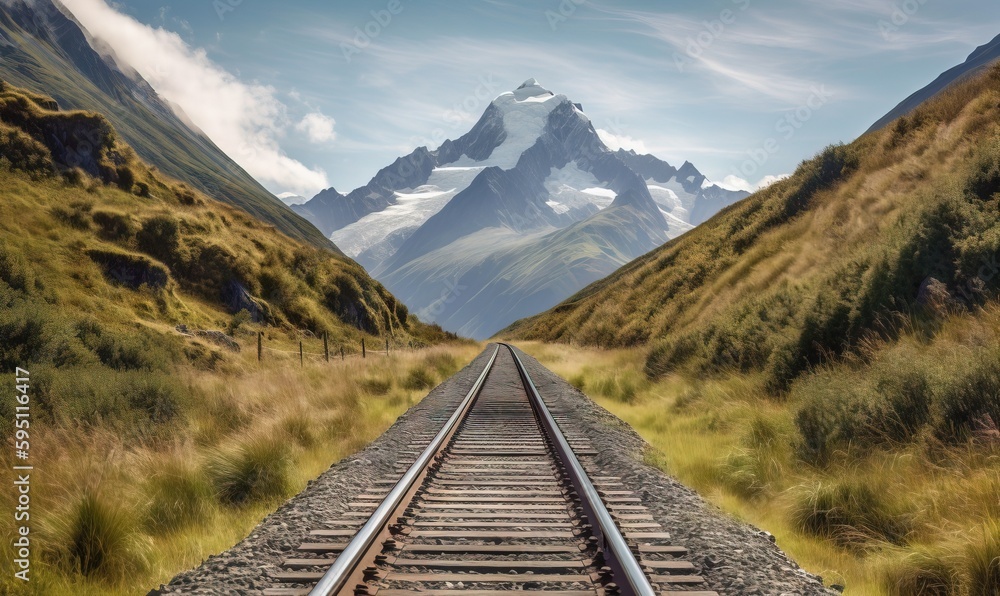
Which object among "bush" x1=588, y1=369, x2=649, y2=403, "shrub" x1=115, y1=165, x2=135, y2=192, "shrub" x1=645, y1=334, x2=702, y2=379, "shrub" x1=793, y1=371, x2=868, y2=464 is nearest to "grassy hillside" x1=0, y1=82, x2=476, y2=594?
"shrub" x1=115, y1=165, x2=135, y2=192

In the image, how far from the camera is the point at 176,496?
550 cm

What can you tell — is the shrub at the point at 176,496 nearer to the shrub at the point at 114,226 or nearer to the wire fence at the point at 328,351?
the wire fence at the point at 328,351

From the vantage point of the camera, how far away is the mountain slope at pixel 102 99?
128625 millimetres

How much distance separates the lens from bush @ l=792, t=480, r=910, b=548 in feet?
15.3

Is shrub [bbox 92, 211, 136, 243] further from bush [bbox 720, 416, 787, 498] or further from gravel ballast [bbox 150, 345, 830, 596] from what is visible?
bush [bbox 720, 416, 787, 498]

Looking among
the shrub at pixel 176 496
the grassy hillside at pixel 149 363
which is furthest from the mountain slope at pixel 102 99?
the shrub at pixel 176 496

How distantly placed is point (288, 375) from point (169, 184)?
78.2 ft

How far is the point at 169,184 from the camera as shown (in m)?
32.2

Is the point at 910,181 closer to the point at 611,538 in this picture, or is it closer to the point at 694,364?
the point at 694,364

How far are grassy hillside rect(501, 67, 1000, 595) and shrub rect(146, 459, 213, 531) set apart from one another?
5.28 metres

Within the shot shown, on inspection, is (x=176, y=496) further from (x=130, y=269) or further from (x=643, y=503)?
(x=130, y=269)

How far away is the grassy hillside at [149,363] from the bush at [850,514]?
16.8 ft

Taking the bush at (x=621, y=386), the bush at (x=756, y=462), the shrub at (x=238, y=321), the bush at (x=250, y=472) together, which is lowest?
the bush at (x=621, y=386)

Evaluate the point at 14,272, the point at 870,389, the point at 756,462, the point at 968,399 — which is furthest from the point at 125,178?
the point at 968,399
